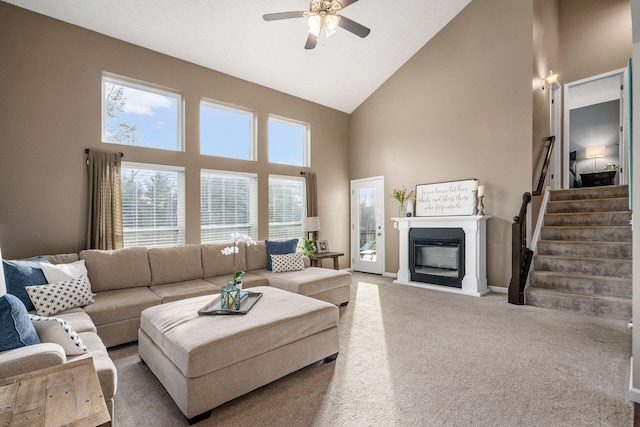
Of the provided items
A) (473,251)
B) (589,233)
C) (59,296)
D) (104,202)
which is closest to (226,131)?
(104,202)

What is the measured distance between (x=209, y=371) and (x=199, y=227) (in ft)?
10.4

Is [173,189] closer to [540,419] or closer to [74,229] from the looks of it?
[74,229]

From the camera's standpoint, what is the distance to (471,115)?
529cm

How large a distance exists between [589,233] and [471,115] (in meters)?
2.49

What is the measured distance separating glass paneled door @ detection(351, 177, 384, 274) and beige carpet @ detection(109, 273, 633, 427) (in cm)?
295

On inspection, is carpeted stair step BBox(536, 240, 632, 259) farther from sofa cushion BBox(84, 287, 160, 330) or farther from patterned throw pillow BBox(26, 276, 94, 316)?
patterned throw pillow BBox(26, 276, 94, 316)

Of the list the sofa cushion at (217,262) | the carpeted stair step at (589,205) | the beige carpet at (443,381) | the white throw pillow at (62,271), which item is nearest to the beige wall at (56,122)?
the sofa cushion at (217,262)

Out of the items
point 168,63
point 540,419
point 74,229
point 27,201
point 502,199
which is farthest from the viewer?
point 502,199

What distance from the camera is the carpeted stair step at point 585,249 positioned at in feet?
Result: 14.0

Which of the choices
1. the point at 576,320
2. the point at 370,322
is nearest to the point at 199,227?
the point at 370,322

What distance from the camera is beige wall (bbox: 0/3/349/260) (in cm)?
347

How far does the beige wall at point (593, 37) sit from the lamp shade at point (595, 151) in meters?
2.14

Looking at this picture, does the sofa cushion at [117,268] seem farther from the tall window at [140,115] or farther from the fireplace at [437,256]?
the fireplace at [437,256]

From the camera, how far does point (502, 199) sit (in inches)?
195
